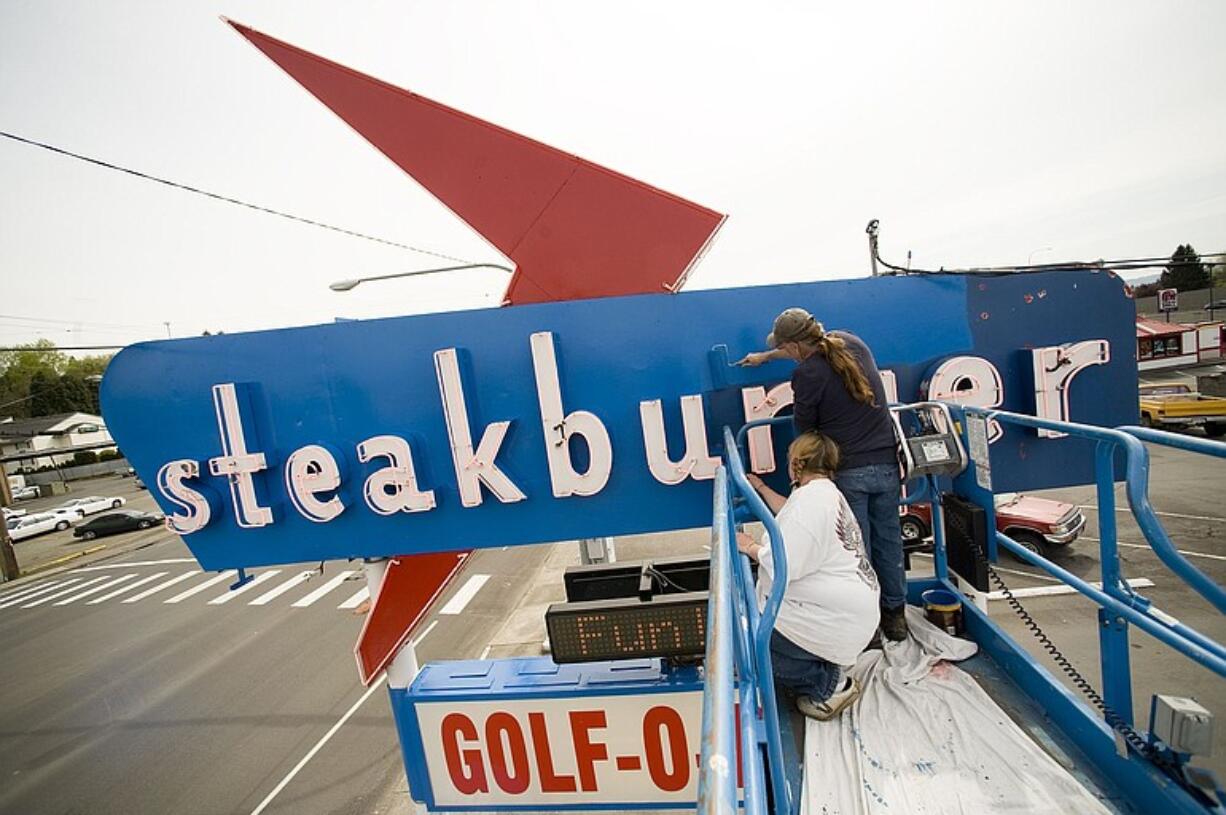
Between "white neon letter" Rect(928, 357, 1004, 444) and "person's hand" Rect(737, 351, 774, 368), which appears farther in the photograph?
"white neon letter" Rect(928, 357, 1004, 444)

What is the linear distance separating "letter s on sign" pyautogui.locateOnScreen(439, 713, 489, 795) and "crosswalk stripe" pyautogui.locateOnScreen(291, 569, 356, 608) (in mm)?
15478

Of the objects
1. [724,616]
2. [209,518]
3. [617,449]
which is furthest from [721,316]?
[209,518]

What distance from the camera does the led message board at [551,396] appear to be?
365 centimetres

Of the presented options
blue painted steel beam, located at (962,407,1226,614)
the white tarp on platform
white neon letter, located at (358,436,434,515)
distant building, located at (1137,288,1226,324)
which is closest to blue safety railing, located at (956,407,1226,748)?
blue painted steel beam, located at (962,407,1226,614)

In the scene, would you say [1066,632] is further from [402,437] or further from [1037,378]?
[402,437]

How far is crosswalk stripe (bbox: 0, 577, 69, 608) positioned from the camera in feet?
66.1

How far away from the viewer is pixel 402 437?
146 inches

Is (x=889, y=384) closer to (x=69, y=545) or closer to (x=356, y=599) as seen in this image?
(x=356, y=599)

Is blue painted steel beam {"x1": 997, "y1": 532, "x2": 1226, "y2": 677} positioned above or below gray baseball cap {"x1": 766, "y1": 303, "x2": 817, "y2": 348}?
below

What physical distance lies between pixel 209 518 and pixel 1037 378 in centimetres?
598

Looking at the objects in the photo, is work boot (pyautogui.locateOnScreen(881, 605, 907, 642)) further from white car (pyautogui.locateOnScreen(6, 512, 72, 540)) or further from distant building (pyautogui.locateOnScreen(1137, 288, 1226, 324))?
distant building (pyautogui.locateOnScreen(1137, 288, 1226, 324))

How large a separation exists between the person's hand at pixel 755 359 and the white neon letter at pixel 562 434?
1060mm

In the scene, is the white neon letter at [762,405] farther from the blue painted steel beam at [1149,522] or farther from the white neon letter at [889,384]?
the blue painted steel beam at [1149,522]

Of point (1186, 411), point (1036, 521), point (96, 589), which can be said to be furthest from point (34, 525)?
point (1186, 411)
